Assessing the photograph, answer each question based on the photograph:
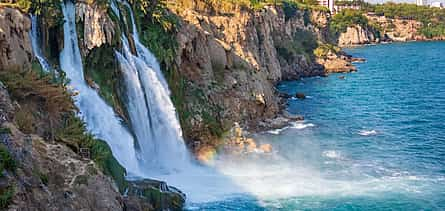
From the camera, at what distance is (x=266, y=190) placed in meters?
23.8

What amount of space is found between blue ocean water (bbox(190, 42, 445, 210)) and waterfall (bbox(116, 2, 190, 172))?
304 centimetres

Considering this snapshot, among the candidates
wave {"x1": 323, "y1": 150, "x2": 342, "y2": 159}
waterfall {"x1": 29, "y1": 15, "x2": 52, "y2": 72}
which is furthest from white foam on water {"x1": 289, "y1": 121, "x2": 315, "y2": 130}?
waterfall {"x1": 29, "y1": 15, "x2": 52, "y2": 72}

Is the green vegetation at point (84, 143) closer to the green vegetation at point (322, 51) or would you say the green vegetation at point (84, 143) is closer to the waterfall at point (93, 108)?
the waterfall at point (93, 108)

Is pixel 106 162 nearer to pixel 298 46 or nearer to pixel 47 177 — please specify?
pixel 47 177

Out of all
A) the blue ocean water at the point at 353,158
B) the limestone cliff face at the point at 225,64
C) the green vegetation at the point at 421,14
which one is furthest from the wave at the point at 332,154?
the green vegetation at the point at 421,14

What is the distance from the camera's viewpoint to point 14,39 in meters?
18.8

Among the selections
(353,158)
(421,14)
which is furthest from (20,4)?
(421,14)

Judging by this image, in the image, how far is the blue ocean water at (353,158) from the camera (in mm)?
22609

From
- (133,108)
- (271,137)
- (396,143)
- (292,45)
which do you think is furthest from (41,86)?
(292,45)

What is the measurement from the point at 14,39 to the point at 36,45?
8.63 feet

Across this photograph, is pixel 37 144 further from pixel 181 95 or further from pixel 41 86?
pixel 181 95

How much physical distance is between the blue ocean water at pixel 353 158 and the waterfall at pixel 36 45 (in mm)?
8583

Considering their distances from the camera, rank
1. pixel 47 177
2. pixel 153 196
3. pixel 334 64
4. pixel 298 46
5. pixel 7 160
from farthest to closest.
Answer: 1. pixel 298 46
2. pixel 334 64
3. pixel 153 196
4. pixel 47 177
5. pixel 7 160

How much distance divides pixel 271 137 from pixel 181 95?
7036mm
